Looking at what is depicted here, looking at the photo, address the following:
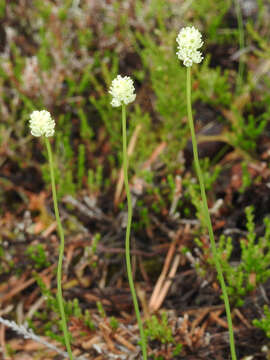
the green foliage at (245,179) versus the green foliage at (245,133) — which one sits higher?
the green foliage at (245,133)

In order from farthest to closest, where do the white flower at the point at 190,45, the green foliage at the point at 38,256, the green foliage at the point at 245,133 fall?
the green foliage at the point at 245,133, the green foliage at the point at 38,256, the white flower at the point at 190,45

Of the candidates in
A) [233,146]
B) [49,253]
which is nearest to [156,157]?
[233,146]

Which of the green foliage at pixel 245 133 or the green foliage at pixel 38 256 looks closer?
the green foliage at pixel 38 256

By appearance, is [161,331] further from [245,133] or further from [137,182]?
[245,133]

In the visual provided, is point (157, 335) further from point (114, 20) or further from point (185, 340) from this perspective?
point (114, 20)

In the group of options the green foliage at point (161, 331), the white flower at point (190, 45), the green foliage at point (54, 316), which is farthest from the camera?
the green foliage at point (54, 316)

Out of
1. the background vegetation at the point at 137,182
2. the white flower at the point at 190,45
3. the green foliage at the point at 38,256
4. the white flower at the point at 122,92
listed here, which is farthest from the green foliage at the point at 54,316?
the white flower at the point at 190,45

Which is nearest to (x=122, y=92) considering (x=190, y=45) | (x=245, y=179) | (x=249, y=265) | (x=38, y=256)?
(x=190, y=45)

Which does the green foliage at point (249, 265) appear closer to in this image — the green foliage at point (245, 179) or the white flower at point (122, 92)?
the green foliage at point (245, 179)

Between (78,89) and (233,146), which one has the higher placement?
(78,89)
